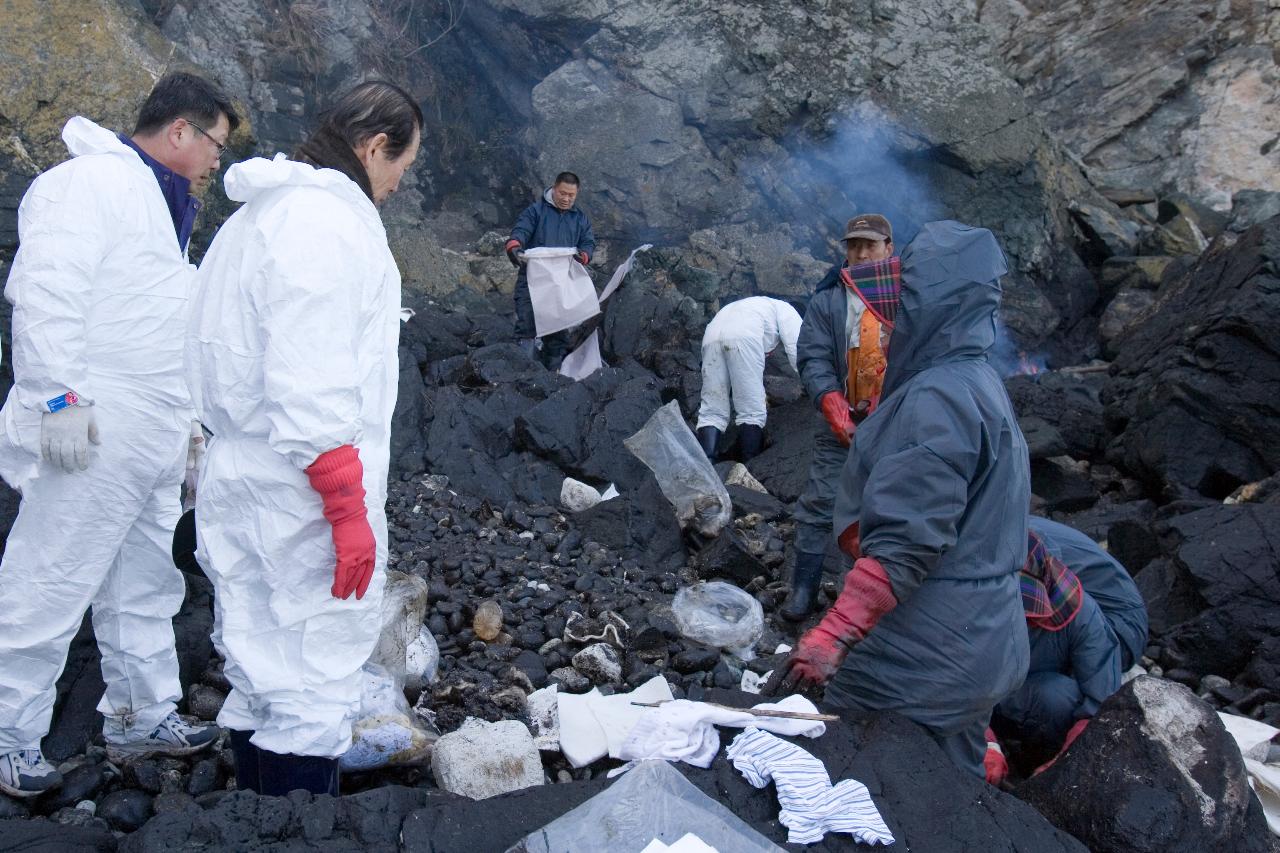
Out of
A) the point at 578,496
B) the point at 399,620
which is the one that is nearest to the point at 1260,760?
the point at 399,620

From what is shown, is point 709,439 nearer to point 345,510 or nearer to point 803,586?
point 803,586

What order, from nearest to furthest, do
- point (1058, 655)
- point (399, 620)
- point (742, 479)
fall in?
point (1058, 655), point (399, 620), point (742, 479)

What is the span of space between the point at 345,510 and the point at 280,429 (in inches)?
9.3

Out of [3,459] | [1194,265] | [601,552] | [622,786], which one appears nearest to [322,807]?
[622,786]

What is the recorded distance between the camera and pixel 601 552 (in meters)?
5.08

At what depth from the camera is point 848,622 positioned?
2486 millimetres

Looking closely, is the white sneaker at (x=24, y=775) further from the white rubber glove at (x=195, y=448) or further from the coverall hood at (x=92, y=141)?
the coverall hood at (x=92, y=141)

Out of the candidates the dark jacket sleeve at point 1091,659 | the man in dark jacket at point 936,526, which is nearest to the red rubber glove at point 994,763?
the dark jacket sleeve at point 1091,659

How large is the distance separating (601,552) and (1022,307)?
7.59 meters

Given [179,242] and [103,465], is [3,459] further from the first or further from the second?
[179,242]

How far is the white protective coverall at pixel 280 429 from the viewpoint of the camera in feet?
7.64

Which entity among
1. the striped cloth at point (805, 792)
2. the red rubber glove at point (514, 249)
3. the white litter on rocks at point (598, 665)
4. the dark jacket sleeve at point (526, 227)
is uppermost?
the striped cloth at point (805, 792)

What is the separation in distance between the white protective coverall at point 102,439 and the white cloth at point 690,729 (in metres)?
1.66

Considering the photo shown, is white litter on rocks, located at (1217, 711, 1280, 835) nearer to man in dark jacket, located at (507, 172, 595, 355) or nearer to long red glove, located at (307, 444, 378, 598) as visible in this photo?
long red glove, located at (307, 444, 378, 598)
